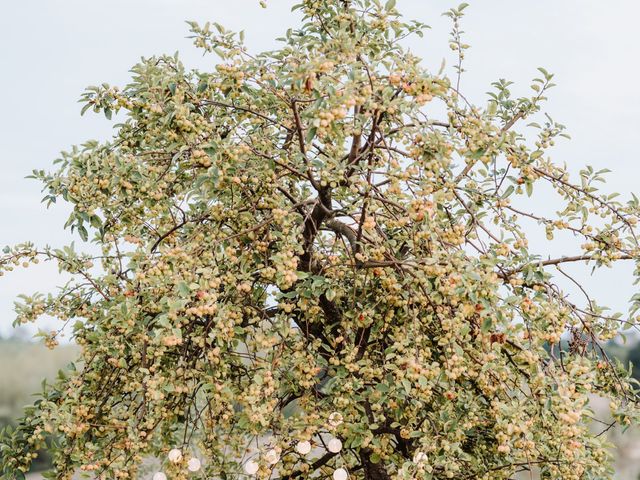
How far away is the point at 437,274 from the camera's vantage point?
4.01 m

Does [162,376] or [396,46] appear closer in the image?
[162,376]

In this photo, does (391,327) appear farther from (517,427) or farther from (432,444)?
(517,427)

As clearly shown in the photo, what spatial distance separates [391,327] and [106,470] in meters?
1.92

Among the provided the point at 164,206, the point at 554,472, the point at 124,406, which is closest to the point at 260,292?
the point at 164,206

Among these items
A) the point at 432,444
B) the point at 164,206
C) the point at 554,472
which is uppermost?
the point at 164,206

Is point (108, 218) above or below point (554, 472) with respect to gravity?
above

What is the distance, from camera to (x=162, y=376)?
455 centimetres

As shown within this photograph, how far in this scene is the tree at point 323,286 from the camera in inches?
163

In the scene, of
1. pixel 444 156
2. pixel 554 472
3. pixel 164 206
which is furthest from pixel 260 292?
pixel 554 472

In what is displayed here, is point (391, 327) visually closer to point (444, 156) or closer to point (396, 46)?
point (444, 156)

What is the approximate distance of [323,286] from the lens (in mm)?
4617

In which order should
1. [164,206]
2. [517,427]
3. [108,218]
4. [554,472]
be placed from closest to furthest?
[517,427] → [554,472] → [164,206] → [108,218]

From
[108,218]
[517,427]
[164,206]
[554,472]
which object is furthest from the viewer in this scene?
[108,218]

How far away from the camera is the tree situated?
Answer: 4.14 meters
